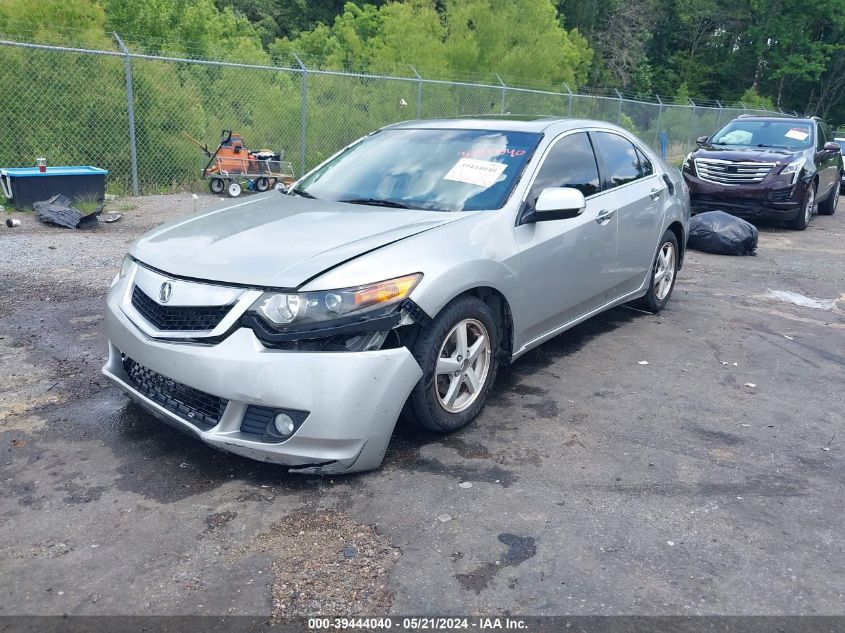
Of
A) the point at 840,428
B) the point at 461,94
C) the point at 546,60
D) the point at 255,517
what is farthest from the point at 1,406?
the point at 546,60

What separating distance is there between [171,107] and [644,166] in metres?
9.47

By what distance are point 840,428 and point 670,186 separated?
8.91ft

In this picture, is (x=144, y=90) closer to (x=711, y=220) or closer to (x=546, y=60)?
(x=711, y=220)

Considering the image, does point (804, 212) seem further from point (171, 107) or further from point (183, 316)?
point (183, 316)

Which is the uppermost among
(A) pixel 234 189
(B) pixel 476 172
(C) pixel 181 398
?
(B) pixel 476 172

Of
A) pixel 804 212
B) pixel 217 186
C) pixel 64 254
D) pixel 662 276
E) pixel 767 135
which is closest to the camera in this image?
pixel 662 276

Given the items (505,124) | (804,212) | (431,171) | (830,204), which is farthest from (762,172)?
(431,171)

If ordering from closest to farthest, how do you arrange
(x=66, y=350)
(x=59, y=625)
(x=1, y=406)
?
1. (x=59, y=625)
2. (x=1, y=406)
3. (x=66, y=350)

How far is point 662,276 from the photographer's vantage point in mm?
6457

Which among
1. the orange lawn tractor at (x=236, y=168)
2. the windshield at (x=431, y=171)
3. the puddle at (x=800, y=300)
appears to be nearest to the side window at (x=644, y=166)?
the windshield at (x=431, y=171)

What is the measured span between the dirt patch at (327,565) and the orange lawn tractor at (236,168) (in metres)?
10.7

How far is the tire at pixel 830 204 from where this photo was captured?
14.3 m

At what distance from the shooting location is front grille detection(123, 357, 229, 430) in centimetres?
334

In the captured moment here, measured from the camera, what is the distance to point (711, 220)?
9969 mm
